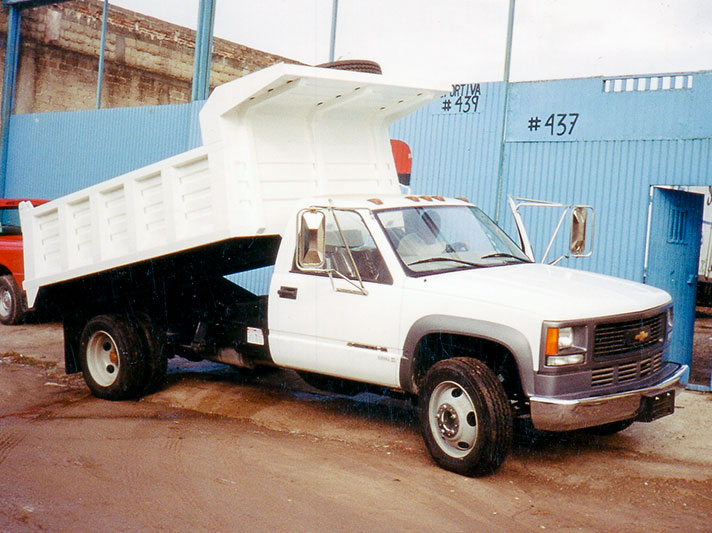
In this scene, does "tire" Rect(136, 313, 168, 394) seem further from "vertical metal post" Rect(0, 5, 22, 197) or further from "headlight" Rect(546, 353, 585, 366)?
"vertical metal post" Rect(0, 5, 22, 197)


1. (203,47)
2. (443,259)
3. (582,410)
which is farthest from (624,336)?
(203,47)

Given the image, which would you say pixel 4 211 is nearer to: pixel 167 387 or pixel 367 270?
pixel 167 387

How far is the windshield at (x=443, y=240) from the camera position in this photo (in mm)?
6285

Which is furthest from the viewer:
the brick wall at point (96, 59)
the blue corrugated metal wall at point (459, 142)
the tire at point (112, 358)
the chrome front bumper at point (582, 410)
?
the brick wall at point (96, 59)

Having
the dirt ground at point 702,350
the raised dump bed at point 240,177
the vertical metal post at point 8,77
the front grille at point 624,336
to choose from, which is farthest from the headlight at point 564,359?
the vertical metal post at point 8,77

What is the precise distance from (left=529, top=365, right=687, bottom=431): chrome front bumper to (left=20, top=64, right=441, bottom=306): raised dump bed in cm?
284

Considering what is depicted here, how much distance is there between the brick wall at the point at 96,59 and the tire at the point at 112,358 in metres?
13.2

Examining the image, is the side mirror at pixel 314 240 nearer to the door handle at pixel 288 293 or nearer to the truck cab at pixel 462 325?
the truck cab at pixel 462 325

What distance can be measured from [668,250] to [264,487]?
614cm

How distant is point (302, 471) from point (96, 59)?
1753 cm

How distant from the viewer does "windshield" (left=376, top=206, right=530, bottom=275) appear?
6.29 meters

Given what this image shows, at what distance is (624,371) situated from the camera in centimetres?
562

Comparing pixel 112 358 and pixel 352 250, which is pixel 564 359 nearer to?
pixel 352 250

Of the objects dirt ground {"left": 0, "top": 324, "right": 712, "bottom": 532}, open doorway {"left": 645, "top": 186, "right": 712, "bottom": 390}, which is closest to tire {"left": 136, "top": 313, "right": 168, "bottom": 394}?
dirt ground {"left": 0, "top": 324, "right": 712, "bottom": 532}
